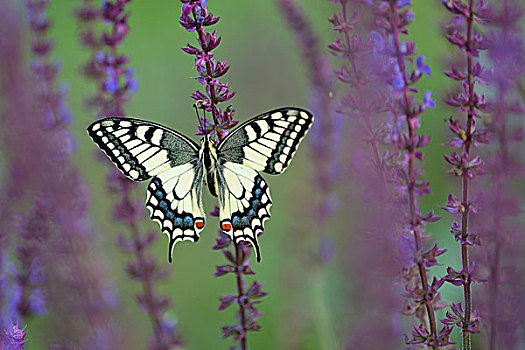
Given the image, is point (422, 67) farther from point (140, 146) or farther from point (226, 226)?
point (140, 146)

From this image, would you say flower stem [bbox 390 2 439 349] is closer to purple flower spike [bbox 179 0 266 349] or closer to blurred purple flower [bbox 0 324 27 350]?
purple flower spike [bbox 179 0 266 349]

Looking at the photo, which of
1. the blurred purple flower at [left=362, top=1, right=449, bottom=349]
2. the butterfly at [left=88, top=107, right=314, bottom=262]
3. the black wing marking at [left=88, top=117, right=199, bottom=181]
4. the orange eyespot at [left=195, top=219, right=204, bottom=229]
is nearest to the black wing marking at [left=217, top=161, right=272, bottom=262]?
the butterfly at [left=88, top=107, right=314, bottom=262]

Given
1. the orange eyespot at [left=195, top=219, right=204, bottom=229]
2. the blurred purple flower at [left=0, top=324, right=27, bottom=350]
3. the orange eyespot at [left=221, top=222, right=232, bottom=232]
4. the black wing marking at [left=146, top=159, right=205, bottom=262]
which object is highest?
the black wing marking at [left=146, top=159, right=205, bottom=262]

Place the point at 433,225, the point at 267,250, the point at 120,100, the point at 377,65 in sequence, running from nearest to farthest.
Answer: the point at 377,65 → the point at 120,100 → the point at 433,225 → the point at 267,250

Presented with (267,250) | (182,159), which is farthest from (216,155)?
(267,250)

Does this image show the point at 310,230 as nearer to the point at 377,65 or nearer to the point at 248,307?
the point at 248,307

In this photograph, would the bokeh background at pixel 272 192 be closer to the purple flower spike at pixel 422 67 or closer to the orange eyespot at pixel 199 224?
the purple flower spike at pixel 422 67
